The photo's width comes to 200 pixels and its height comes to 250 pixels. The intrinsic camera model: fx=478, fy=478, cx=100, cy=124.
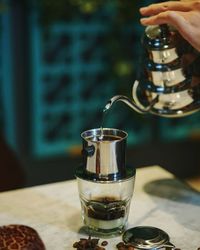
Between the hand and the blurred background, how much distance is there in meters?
1.68

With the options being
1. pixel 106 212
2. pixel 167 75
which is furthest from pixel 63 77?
pixel 106 212

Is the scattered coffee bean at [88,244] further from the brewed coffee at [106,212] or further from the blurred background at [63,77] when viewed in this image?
the blurred background at [63,77]

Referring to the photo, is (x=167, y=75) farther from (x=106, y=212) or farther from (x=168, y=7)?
(x=106, y=212)

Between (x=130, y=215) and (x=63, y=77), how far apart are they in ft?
6.42

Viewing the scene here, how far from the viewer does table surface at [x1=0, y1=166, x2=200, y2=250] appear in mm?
1120

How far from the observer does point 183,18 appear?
1185 mm

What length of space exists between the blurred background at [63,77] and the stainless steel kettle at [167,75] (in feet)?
5.39

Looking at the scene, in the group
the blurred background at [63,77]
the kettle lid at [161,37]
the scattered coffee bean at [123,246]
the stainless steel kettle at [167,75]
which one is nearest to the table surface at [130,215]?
the scattered coffee bean at [123,246]

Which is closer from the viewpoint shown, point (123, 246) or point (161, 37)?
point (123, 246)

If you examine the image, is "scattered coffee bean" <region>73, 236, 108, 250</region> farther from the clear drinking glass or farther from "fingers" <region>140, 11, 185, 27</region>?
"fingers" <region>140, 11, 185, 27</region>

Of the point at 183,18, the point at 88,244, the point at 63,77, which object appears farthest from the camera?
the point at 63,77

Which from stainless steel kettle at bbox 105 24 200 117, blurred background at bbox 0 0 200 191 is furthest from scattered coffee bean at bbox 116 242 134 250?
blurred background at bbox 0 0 200 191

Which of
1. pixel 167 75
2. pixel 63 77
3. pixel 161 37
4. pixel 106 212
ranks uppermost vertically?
pixel 161 37

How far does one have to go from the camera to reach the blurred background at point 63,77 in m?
2.93
